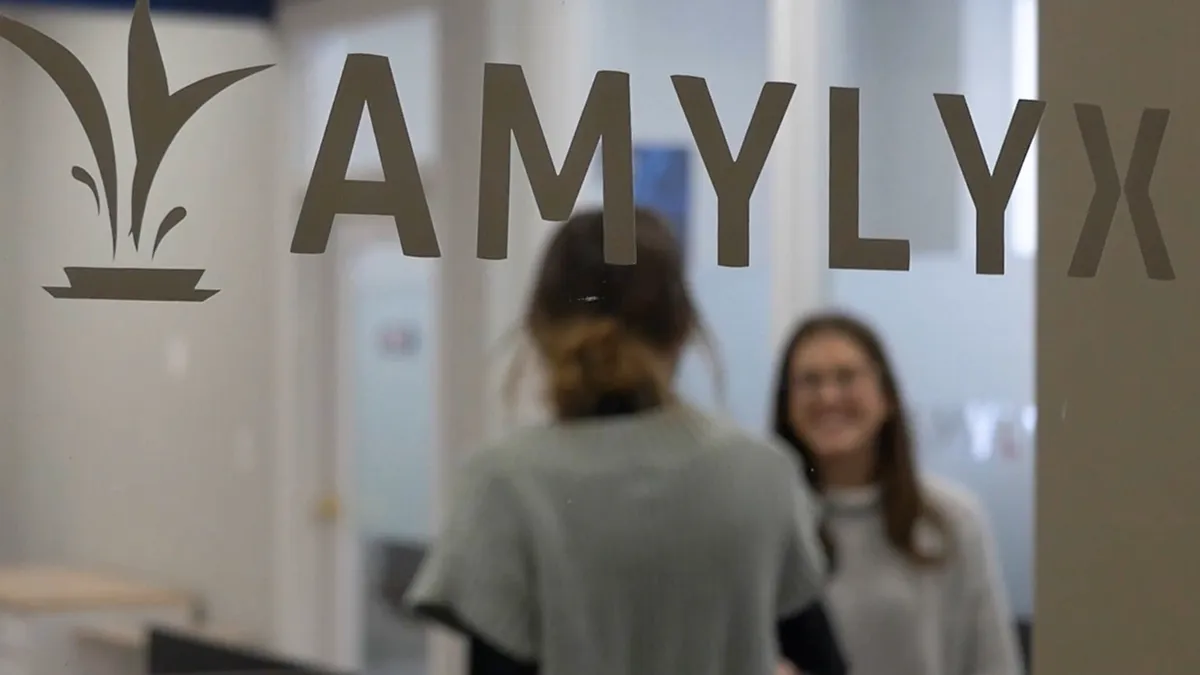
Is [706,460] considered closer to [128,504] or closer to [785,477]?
[785,477]

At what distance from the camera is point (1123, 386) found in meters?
1.00

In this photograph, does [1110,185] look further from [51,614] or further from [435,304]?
[51,614]

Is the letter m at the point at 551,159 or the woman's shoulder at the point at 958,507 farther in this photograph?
the woman's shoulder at the point at 958,507

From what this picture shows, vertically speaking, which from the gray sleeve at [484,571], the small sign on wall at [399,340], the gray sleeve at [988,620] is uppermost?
the small sign on wall at [399,340]

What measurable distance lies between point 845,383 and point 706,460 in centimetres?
16

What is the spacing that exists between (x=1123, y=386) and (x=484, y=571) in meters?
0.48

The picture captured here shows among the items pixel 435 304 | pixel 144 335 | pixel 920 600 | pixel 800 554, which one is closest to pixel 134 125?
pixel 144 335

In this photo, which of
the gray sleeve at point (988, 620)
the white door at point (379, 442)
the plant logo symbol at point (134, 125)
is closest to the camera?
the plant logo symbol at point (134, 125)

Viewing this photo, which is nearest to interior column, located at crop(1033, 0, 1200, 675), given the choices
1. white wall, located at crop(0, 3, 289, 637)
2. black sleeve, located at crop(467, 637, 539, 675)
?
black sleeve, located at crop(467, 637, 539, 675)

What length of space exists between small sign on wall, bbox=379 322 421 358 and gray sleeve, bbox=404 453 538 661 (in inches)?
6.7

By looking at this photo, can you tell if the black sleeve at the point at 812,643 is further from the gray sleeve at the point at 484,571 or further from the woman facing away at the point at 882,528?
the gray sleeve at the point at 484,571

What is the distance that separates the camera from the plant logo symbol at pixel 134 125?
0.79 meters

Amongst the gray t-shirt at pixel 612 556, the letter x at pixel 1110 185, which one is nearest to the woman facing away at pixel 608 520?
the gray t-shirt at pixel 612 556

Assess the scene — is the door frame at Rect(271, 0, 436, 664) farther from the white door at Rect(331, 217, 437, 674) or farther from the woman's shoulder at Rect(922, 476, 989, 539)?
the woman's shoulder at Rect(922, 476, 989, 539)
